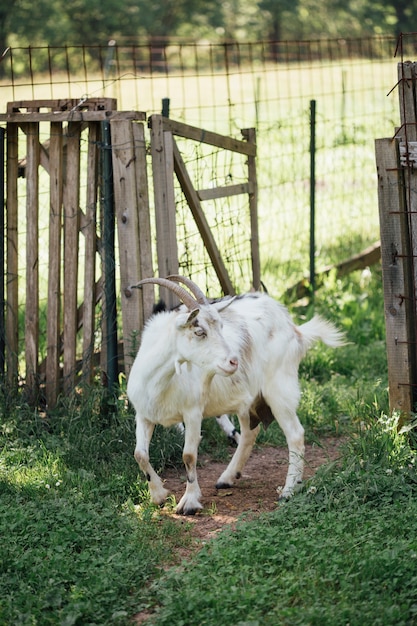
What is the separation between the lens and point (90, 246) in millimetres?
6492

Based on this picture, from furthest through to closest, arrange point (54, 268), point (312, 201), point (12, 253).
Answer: point (312, 201) < point (12, 253) < point (54, 268)

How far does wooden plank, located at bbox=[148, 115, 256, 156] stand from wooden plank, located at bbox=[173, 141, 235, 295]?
0.16m

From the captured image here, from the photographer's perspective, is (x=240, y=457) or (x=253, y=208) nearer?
(x=240, y=457)

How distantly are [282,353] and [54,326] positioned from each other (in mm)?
1910

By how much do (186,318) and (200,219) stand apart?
1.80 m

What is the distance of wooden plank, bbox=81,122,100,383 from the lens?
6.45m

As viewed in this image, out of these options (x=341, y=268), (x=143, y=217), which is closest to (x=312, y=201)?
(x=341, y=268)

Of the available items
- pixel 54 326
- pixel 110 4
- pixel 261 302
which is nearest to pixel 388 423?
pixel 261 302

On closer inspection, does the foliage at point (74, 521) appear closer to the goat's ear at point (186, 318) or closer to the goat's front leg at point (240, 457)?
the goat's front leg at point (240, 457)

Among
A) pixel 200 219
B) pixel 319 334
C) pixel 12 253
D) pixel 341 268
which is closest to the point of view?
pixel 319 334

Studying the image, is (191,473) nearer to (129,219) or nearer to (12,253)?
(129,219)

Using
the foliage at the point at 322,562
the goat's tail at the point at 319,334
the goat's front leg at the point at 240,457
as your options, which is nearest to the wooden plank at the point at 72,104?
the goat's tail at the point at 319,334

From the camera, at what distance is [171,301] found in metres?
6.43

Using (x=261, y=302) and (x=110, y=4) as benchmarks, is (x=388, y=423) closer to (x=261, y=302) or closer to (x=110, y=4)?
(x=261, y=302)
